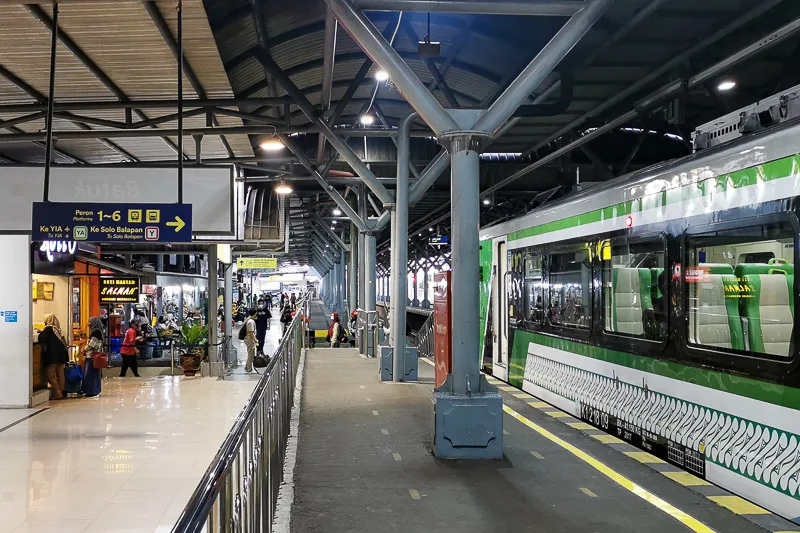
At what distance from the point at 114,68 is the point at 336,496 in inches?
228

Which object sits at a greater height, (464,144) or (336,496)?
(464,144)

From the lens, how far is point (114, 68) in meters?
8.35

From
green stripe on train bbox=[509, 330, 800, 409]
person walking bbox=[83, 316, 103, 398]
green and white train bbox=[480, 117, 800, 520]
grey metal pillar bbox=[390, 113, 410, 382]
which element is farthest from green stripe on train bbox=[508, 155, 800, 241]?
person walking bbox=[83, 316, 103, 398]

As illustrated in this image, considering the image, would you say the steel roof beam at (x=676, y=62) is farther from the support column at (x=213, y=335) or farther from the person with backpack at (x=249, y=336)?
the support column at (x=213, y=335)

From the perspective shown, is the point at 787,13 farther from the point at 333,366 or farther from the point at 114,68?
the point at 333,366

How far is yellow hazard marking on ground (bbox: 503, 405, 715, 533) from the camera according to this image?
4.93m

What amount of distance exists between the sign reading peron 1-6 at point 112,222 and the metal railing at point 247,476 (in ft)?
8.11

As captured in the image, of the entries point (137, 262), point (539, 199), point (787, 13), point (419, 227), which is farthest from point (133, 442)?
point (419, 227)

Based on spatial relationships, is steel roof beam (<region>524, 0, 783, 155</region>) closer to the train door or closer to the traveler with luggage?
the train door

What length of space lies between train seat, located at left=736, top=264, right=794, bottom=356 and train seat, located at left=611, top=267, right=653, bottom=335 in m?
1.55

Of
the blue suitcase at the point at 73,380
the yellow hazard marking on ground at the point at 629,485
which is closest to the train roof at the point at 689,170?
the yellow hazard marking on ground at the point at 629,485

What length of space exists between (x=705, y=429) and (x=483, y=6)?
437 cm

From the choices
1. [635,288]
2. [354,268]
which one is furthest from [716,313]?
[354,268]

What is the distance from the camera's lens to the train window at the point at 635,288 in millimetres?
6832
